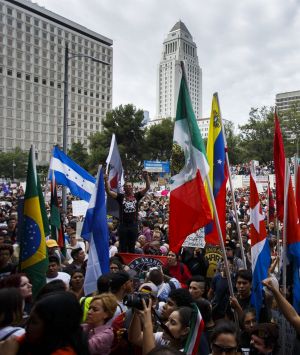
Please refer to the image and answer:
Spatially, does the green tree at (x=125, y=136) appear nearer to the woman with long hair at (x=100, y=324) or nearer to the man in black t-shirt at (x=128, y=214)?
the man in black t-shirt at (x=128, y=214)

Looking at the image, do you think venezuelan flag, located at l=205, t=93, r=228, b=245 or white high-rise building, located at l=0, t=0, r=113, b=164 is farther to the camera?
white high-rise building, located at l=0, t=0, r=113, b=164

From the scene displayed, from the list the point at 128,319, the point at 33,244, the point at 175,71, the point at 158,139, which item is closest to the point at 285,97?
the point at 175,71

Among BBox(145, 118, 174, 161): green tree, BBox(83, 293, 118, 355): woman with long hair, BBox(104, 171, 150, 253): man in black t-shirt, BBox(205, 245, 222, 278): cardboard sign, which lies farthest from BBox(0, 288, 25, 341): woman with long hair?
BBox(145, 118, 174, 161): green tree

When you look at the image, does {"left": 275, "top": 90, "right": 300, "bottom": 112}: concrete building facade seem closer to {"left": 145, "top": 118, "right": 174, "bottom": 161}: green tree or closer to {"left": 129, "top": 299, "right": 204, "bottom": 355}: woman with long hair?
{"left": 145, "top": 118, "right": 174, "bottom": 161}: green tree

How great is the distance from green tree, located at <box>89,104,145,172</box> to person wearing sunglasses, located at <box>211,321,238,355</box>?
3854 centimetres

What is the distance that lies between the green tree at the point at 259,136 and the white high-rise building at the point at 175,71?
99.4 m

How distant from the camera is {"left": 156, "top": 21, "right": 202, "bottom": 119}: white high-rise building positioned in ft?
474

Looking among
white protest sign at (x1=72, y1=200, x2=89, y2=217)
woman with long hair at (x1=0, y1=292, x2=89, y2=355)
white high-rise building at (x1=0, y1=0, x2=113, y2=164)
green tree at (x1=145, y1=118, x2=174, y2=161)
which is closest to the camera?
woman with long hair at (x1=0, y1=292, x2=89, y2=355)

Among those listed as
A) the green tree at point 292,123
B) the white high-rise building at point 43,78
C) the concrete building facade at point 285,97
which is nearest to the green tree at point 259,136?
the green tree at point 292,123

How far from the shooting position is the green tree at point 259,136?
4275 centimetres

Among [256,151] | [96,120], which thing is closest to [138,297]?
[256,151]

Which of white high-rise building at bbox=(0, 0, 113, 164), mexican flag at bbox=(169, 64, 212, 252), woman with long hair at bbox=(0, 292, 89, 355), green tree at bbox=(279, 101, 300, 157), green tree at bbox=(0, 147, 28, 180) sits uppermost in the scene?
white high-rise building at bbox=(0, 0, 113, 164)

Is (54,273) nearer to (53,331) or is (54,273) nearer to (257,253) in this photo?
(257,253)

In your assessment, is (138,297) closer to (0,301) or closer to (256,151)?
(0,301)
